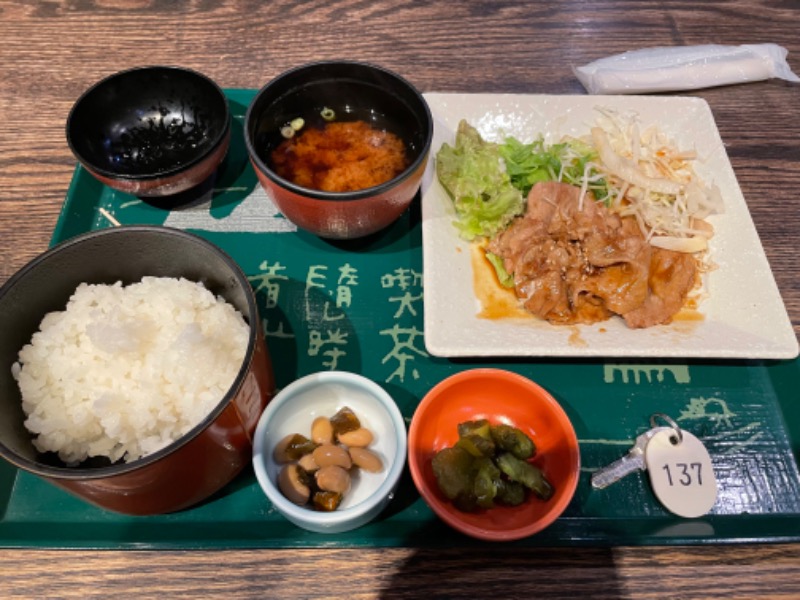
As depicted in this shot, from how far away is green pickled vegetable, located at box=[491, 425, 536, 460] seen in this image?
1.59 metres

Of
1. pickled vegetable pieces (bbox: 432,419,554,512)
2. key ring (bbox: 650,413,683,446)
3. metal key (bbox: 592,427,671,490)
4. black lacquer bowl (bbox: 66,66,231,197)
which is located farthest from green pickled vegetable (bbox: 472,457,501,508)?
black lacquer bowl (bbox: 66,66,231,197)

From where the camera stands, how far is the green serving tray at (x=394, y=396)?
1585 mm

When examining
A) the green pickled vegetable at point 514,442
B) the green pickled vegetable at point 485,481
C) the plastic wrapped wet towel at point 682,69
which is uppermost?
the plastic wrapped wet towel at point 682,69

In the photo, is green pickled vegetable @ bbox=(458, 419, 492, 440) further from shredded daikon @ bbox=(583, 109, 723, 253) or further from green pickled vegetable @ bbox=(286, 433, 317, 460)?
shredded daikon @ bbox=(583, 109, 723, 253)

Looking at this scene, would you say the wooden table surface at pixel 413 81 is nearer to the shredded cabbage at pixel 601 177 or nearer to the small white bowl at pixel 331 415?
the small white bowl at pixel 331 415

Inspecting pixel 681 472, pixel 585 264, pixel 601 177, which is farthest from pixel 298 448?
pixel 601 177

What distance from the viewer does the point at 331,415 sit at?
5.68 feet

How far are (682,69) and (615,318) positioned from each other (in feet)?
Answer: 4.93

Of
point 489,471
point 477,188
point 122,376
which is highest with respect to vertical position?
point 477,188

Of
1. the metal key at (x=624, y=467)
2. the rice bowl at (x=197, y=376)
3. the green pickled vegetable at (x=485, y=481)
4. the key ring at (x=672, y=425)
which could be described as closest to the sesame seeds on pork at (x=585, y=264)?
the key ring at (x=672, y=425)

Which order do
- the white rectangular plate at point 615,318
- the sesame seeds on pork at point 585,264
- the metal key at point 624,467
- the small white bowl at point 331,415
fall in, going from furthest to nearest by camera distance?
the sesame seeds on pork at point 585,264
the white rectangular plate at point 615,318
the metal key at point 624,467
the small white bowl at point 331,415

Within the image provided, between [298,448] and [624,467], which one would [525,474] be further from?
[298,448]

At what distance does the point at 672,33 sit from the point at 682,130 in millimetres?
990

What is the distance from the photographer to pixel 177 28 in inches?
118
